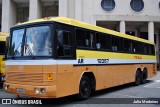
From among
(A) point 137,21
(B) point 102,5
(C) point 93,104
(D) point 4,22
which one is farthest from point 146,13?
(C) point 93,104

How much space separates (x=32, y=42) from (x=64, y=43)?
108cm

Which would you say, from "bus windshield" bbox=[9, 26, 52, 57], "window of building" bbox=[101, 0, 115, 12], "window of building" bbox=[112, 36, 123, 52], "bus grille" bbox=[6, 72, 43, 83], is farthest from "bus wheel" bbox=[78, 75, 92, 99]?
"window of building" bbox=[101, 0, 115, 12]

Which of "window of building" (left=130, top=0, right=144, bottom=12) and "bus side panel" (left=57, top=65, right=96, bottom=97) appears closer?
"bus side panel" (left=57, top=65, right=96, bottom=97)

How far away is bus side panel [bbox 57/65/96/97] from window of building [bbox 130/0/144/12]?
100 ft

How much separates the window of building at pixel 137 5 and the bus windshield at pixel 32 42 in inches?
1241

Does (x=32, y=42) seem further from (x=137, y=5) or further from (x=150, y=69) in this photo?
(x=137, y=5)

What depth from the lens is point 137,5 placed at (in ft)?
129

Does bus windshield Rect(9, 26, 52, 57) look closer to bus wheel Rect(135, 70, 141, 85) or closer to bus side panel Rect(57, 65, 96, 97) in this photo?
bus side panel Rect(57, 65, 96, 97)

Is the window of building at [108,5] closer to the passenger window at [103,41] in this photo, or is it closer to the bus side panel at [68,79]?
the passenger window at [103,41]

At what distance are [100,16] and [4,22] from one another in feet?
43.5

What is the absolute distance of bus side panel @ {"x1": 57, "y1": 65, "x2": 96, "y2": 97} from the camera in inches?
359

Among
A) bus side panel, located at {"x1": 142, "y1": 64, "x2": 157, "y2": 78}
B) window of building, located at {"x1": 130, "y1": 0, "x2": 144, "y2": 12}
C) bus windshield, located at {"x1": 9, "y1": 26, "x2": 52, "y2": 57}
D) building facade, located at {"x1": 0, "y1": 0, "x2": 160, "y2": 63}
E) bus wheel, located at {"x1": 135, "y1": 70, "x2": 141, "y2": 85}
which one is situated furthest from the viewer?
window of building, located at {"x1": 130, "y1": 0, "x2": 144, "y2": 12}

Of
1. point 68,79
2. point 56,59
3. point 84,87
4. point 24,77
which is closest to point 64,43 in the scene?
point 56,59

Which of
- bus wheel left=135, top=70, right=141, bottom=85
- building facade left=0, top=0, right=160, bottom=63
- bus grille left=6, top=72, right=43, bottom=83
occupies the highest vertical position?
building facade left=0, top=0, right=160, bottom=63
